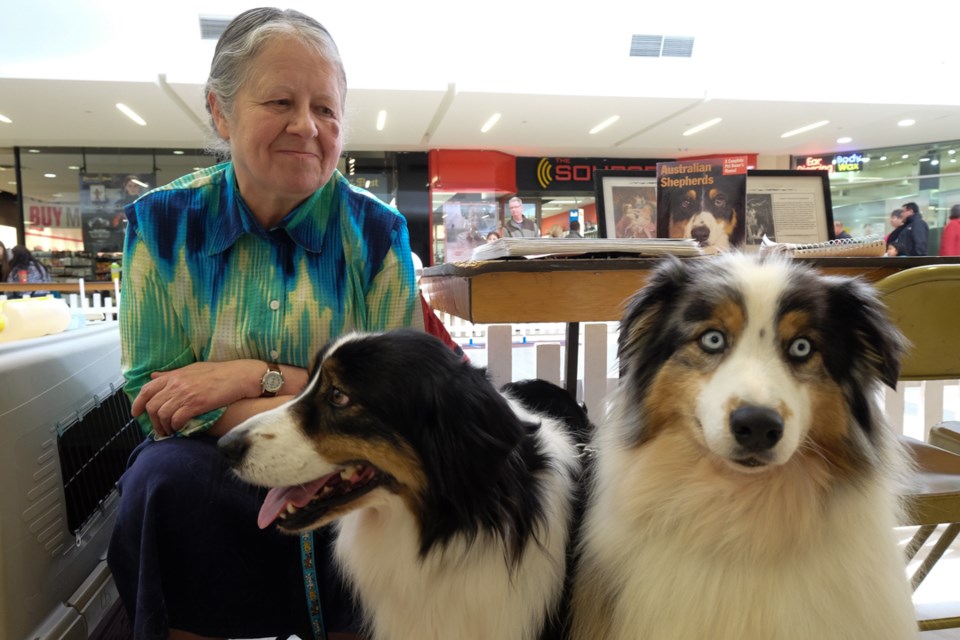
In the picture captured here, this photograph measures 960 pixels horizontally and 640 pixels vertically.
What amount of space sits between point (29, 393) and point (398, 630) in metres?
1.13

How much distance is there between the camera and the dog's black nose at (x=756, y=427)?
98cm

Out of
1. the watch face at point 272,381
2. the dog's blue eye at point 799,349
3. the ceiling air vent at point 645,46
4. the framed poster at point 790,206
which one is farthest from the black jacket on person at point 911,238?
the watch face at point 272,381

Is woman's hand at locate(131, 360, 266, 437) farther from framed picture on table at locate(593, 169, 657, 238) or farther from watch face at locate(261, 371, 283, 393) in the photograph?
framed picture on table at locate(593, 169, 657, 238)

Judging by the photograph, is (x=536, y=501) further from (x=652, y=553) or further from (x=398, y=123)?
(x=398, y=123)

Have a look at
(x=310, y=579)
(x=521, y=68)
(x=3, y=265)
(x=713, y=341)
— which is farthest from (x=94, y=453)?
(x=3, y=265)

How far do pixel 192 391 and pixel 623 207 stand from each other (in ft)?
4.76

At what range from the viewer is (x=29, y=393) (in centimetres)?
156

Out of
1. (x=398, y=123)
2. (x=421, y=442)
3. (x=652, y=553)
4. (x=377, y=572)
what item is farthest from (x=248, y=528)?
(x=398, y=123)

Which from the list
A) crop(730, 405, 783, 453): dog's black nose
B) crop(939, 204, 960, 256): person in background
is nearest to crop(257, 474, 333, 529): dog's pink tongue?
crop(730, 405, 783, 453): dog's black nose

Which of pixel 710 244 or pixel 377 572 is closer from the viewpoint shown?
pixel 377 572

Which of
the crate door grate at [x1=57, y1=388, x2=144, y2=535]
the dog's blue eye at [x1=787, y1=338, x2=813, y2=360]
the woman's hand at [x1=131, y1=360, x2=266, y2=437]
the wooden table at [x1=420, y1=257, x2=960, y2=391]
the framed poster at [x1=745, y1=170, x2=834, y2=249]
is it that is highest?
the framed poster at [x1=745, y1=170, x2=834, y2=249]

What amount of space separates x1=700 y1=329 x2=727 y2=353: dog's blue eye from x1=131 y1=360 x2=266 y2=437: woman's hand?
3.50 ft

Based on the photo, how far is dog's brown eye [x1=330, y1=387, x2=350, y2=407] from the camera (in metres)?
1.23

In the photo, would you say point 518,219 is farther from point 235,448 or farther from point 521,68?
point 235,448
